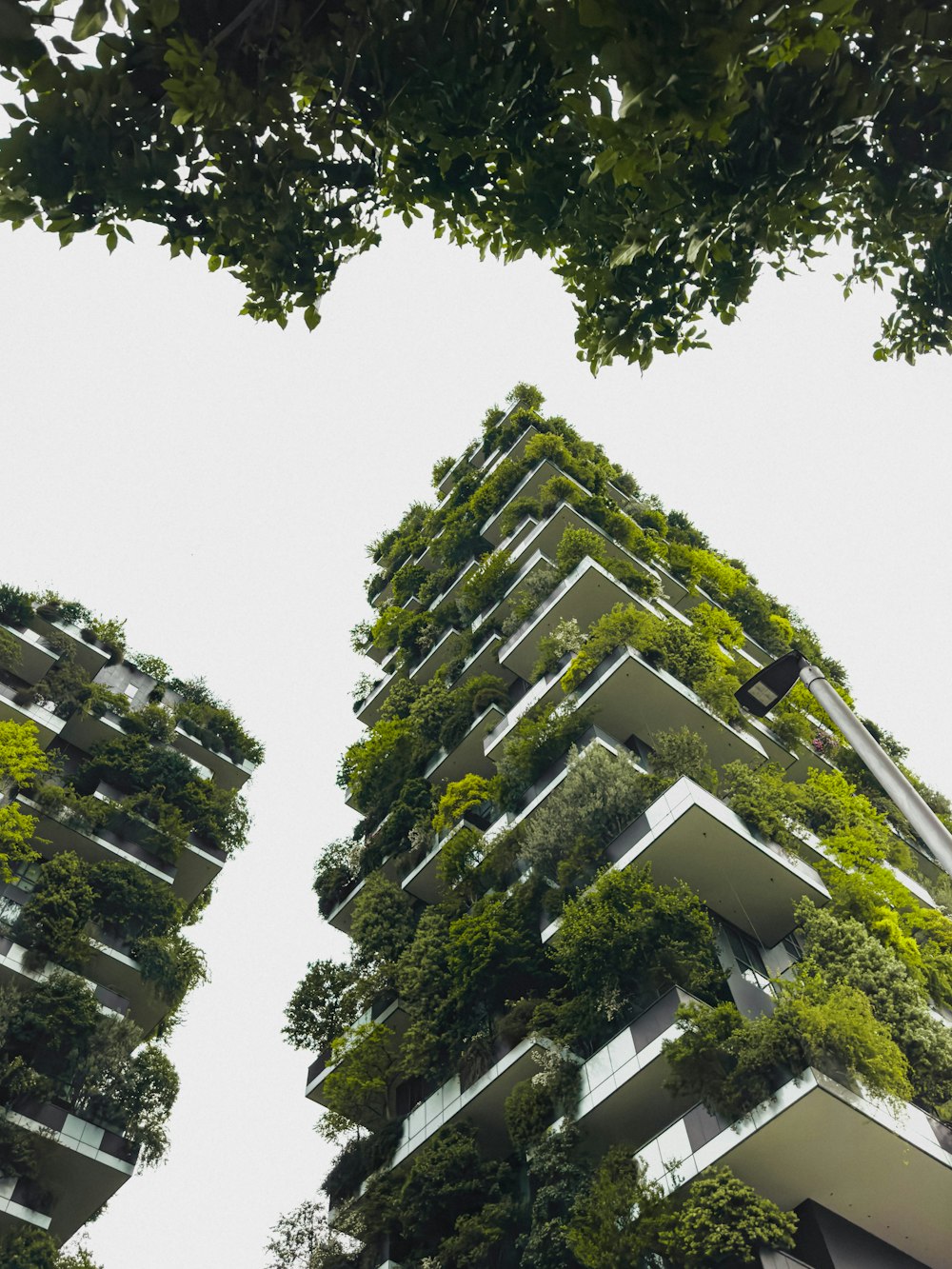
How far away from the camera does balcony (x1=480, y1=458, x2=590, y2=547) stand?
3819 centimetres

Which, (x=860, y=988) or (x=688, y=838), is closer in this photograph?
(x=860, y=988)

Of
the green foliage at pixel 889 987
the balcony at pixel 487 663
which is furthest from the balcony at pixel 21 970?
the green foliage at pixel 889 987

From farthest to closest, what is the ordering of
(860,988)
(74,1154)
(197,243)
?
(74,1154), (860,988), (197,243)

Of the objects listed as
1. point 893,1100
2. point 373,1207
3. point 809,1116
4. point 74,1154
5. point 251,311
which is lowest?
point 74,1154

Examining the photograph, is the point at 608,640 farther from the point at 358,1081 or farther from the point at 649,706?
the point at 358,1081

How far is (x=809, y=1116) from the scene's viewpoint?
14516mm

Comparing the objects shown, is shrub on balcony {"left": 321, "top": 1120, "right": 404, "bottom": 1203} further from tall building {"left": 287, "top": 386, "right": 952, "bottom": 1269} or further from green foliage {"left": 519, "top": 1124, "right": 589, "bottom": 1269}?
green foliage {"left": 519, "top": 1124, "right": 589, "bottom": 1269}

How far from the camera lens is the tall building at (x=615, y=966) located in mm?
14859

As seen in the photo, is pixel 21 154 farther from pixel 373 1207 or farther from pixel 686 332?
pixel 373 1207

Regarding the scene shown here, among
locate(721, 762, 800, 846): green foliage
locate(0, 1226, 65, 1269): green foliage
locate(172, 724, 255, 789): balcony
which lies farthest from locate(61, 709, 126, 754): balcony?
locate(721, 762, 800, 846): green foliage

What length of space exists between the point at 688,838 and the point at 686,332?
13194mm

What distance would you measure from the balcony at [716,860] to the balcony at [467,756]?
29.6ft

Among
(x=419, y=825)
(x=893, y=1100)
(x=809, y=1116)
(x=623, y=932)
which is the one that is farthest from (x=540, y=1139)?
(x=419, y=825)

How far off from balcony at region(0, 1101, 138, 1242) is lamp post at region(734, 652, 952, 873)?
2062cm
